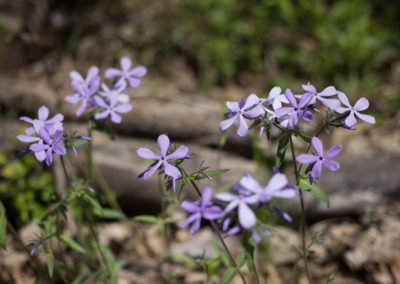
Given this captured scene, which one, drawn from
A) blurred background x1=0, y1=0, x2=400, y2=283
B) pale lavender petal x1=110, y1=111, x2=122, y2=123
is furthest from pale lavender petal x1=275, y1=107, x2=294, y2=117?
blurred background x1=0, y1=0, x2=400, y2=283

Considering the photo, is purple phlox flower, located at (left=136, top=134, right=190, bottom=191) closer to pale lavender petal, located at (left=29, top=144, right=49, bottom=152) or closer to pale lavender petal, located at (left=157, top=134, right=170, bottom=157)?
pale lavender petal, located at (left=157, top=134, right=170, bottom=157)

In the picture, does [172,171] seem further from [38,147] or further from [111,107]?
[111,107]

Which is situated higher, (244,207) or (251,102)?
(251,102)

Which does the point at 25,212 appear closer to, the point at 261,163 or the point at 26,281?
the point at 26,281

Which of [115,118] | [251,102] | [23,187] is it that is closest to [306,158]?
[251,102]

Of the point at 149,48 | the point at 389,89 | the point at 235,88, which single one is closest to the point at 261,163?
the point at 235,88

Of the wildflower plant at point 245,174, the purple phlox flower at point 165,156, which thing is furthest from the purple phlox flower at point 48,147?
the purple phlox flower at point 165,156

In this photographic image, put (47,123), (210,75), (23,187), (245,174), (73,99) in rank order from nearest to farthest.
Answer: (245,174), (47,123), (73,99), (23,187), (210,75)

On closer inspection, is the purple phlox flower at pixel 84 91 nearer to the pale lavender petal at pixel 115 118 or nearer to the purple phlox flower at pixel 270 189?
the pale lavender petal at pixel 115 118
